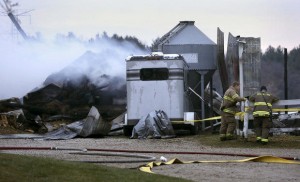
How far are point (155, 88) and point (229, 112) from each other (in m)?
4.85

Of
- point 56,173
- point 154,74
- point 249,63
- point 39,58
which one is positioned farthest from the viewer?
point 39,58

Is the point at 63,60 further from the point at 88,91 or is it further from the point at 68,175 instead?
the point at 68,175

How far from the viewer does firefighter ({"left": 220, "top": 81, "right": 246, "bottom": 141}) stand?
21.7 meters

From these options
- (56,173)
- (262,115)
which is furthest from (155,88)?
(56,173)

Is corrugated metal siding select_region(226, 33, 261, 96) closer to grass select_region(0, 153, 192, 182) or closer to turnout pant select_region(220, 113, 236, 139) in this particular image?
turnout pant select_region(220, 113, 236, 139)

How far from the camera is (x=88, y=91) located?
110 feet

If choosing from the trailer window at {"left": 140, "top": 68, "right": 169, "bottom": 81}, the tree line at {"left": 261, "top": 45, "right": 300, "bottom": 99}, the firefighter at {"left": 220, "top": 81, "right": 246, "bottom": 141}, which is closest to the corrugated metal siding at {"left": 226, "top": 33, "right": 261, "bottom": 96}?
the firefighter at {"left": 220, "top": 81, "right": 246, "bottom": 141}

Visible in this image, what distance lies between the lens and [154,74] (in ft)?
87.2

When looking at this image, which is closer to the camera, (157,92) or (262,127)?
(262,127)

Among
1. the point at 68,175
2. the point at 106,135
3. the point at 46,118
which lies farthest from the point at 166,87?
the point at 68,175

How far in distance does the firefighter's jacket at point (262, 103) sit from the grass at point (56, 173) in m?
9.50

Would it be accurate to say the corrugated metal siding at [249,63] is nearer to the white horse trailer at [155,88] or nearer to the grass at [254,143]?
the grass at [254,143]

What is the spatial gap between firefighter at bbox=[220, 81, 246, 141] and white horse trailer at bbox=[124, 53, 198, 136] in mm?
4151

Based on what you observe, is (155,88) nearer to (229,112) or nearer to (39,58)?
(229,112)
